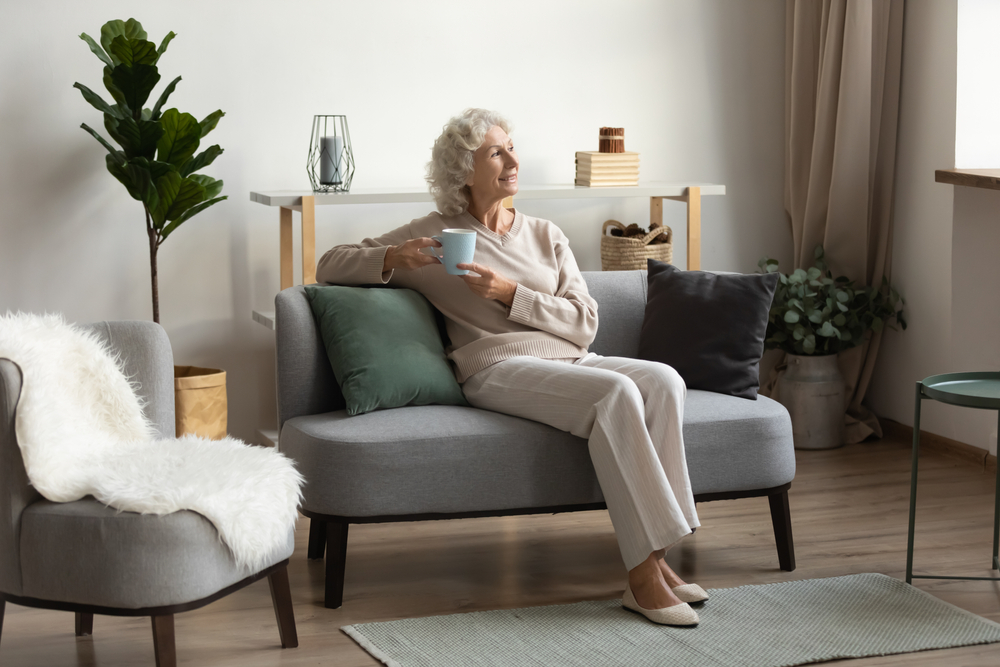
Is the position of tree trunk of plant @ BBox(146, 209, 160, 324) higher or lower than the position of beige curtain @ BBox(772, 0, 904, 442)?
lower

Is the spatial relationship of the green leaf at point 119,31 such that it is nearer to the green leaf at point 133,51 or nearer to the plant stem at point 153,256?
the green leaf at point 133,51

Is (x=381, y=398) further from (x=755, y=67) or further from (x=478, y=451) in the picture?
(x=755, y=67)

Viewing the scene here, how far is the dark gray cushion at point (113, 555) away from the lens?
1.91 meters

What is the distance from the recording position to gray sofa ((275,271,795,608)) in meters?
2.44

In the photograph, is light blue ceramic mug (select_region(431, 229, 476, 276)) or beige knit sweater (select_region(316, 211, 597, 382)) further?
beige knit sweater (select_region(316, 211, 597, 382))

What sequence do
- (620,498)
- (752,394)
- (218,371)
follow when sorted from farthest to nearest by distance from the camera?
1. (218,371)
2. (752,394)
3. (620,498)

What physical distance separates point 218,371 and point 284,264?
434 millimetres

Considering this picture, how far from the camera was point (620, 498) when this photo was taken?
2.40m

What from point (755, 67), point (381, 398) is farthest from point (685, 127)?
point (381, 398)

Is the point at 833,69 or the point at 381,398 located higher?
the point at 833,69

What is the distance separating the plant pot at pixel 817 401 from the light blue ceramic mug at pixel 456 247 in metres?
2.01

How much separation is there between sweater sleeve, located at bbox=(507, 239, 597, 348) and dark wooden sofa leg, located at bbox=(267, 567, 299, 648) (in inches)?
35.2

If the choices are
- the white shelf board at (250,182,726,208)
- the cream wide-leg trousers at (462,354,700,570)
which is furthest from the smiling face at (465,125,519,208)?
the white shelf board at (250,182,726,208)

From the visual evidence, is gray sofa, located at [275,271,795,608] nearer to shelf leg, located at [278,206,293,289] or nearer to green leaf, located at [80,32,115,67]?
shelf leg, located at [278,206,293,289]
